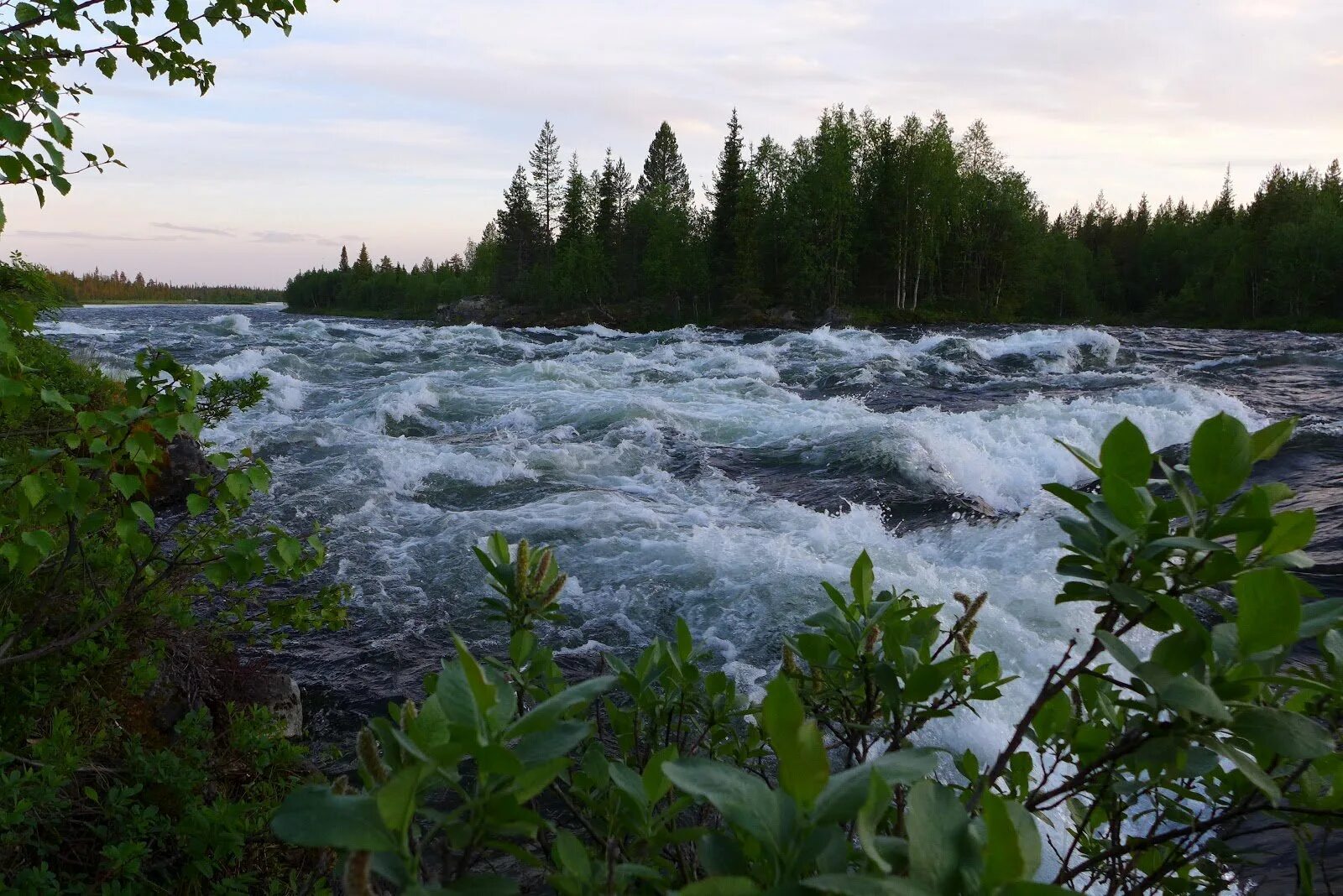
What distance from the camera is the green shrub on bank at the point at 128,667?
2.09m

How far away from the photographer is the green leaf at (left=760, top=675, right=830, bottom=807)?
24.9 inches

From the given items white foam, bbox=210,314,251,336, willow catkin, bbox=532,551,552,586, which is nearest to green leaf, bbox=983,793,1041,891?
willow catkin, bbox=532,551,552,586

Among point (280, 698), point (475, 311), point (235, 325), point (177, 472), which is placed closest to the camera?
point (280, 698)

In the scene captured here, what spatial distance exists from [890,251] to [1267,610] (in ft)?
156

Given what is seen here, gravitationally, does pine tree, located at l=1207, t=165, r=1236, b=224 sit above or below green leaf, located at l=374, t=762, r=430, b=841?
above

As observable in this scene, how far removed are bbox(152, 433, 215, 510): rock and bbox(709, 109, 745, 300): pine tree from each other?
136 feet

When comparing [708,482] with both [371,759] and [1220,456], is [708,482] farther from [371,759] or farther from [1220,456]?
[371,759]

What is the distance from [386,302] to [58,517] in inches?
Answer: 3309

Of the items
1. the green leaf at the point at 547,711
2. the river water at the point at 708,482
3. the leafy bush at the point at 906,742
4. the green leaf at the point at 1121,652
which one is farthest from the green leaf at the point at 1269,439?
the river water at the point at 708,482

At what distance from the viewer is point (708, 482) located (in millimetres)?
8867

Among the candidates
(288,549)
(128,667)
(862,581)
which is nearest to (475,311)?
(128,667)

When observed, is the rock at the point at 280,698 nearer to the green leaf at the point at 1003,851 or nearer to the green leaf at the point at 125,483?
the green leaf at the point at 125,483

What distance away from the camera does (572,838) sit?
783 millimetres

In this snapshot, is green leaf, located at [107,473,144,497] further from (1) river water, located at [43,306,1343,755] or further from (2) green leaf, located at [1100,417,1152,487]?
(1) river water, located at [43,306,1343,755]
